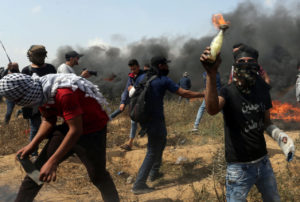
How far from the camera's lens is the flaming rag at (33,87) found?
2088 millimetres

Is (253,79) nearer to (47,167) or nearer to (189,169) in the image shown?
(47,167)

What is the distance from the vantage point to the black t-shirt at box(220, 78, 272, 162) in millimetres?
2047

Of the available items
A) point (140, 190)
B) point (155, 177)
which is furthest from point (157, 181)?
point (140, 190)

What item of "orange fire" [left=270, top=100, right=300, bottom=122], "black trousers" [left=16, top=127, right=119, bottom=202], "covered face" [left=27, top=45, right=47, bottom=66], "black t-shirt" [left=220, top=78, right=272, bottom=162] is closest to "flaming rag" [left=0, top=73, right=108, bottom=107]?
"black trousers" [left=16, top=127, right=119, bottom=202]

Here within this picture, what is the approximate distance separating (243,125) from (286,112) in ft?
22.6

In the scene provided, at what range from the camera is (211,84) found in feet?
5.77

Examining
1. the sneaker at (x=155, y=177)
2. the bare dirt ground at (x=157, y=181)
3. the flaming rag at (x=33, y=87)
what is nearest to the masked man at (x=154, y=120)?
the bare dirt ground at (x=157, y=181)

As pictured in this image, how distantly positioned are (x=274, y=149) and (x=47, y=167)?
437cm

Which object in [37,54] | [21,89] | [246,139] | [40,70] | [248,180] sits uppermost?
[37,54]

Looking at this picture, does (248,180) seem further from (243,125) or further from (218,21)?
(218,21)

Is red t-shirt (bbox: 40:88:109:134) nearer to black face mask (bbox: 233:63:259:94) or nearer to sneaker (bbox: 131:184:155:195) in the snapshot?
black face mask (bbox: 233:63:259:94)

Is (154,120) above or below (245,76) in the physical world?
below

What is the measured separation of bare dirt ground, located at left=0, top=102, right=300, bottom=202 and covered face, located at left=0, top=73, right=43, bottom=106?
5.01ft

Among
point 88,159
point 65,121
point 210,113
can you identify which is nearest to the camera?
point 210,113
